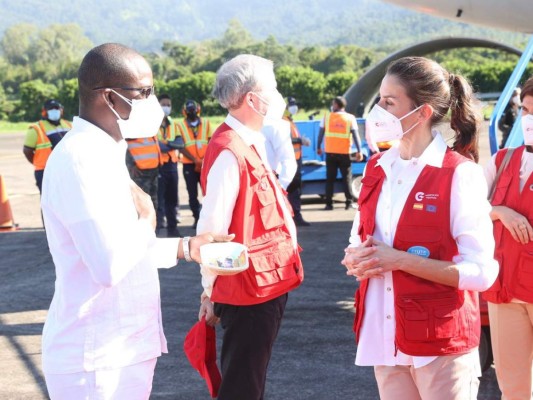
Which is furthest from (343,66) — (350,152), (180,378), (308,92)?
(180,378)

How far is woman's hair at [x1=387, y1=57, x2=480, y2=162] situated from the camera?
299 cm

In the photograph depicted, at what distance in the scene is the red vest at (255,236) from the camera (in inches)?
145

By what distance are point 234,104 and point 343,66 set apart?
97598 mm

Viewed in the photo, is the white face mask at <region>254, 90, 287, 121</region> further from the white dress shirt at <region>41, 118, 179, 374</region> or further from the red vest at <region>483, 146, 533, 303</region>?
the white dress shirt at <region>41, 118, 179, 374</region>

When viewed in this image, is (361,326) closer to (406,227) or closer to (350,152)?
(406,227)

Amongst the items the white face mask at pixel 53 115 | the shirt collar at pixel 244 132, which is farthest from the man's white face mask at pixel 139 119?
the white face mask at pixel 53 115

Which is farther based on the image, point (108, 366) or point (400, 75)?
point (400, 75)

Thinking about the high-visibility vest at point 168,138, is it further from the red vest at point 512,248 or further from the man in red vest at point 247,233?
the red vest at point 512,248

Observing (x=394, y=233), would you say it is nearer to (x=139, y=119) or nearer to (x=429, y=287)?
(x=429, y=287)

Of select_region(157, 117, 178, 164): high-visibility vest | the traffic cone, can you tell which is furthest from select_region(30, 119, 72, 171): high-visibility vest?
select_region(157, 117, 178, 164): high-visibility vest

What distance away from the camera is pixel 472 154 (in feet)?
10.5

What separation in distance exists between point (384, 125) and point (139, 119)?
0.92m

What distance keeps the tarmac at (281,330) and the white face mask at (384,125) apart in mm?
2515

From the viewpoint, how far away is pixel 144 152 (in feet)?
35.6
